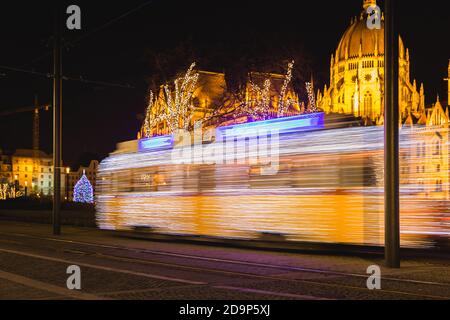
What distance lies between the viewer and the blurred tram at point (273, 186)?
14.9 metres

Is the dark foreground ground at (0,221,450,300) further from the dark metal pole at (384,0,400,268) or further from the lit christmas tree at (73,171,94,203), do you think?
the lit christmas tree at (73,171,94,203)

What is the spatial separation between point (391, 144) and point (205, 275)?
14.8 ft

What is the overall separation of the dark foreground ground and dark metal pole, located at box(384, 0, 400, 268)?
25.5 inches

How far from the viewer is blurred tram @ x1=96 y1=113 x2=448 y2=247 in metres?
14.9

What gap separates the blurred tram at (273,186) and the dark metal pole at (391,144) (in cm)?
135

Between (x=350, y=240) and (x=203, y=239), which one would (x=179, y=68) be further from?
(x=350, y=240)

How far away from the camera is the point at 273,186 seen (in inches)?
659

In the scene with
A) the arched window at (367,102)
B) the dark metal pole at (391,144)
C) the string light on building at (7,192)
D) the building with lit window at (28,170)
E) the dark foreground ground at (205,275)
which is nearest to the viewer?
the dark foreground ground at (205,275)

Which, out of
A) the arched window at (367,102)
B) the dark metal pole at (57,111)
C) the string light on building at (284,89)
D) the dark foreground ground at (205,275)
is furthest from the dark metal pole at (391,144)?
the arched window at (367,102)

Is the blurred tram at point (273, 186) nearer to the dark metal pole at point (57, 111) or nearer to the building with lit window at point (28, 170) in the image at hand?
the dark metal pole at point (57, 111)

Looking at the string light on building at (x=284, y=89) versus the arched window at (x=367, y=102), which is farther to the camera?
the arched window at (x=367, y=102)

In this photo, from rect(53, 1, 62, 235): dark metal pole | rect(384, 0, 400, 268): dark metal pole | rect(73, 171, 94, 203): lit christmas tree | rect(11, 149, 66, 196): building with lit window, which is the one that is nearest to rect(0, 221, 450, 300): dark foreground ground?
rect(384, 0, 400, 268): dark metal pole
